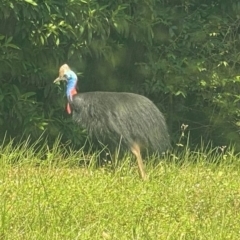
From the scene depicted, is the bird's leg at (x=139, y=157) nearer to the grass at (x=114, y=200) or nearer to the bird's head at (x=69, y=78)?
the grass at (x=114, y=200)

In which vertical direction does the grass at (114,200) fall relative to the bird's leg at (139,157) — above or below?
above

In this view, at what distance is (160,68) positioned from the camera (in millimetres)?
9078

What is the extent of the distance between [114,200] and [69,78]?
2.80m

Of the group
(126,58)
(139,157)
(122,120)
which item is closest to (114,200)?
(139,157)

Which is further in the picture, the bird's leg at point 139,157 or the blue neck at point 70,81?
the blue neck at point 70,81

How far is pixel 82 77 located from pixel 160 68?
858mm

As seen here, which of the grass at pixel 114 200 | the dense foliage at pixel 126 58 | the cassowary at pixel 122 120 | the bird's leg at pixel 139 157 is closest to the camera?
the grass at pixel 114 200

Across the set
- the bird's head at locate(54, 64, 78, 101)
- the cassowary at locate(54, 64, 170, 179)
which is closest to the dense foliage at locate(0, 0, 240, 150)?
the bird's head at locate(54, 64, 78, 101)

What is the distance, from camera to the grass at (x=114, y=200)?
183 inches

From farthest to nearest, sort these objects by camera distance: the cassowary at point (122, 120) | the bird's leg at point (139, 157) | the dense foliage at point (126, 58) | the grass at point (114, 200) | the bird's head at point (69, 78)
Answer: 1. the bird's head at point (69, 78)
2. the dense foliage at point (126, 58)
3. the cassowary at point (122, 120)
4. the bird's leg at point (139, 157)
5. the grass at point (114, 200)

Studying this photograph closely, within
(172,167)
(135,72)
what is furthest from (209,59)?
(172,167)

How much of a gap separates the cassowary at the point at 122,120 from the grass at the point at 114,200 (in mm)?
441

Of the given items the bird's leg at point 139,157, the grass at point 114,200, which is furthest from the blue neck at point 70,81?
the grass at point 114,200

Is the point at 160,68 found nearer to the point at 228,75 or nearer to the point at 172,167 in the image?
the point at 228,75
